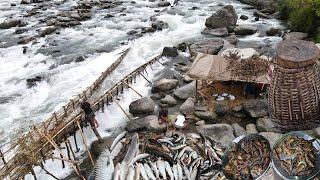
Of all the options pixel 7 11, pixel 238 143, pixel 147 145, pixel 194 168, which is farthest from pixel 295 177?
pixel 7 11

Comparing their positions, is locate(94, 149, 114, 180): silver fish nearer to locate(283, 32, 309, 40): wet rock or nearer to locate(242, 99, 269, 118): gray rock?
locate(242, 99, 269, 118): gray rock

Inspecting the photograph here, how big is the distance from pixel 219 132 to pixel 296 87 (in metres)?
4.07

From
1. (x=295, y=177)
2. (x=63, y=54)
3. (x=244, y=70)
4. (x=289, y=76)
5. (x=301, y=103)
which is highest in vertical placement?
(x=289, y=76)

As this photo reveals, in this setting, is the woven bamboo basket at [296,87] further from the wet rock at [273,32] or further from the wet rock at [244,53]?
the wet rock at [273,32]

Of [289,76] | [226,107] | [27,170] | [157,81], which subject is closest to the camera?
[289,76]

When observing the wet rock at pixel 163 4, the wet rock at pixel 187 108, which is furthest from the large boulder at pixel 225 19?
the wet rock at pixel 187 108

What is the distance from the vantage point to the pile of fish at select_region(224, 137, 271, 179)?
748 centimetres

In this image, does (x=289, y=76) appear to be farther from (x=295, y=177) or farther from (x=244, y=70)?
(x=244, y=70)

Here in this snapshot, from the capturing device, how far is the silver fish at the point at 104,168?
9.02m

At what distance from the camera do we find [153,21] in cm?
2294

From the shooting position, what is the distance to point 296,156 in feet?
22.4

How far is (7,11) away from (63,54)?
9993mm

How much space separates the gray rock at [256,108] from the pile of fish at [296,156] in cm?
512

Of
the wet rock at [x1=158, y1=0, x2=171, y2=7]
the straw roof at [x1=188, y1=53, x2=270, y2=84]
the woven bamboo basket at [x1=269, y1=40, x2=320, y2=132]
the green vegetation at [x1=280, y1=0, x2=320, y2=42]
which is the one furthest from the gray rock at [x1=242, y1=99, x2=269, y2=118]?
the wet rock at [x1=158, y1=0, x2=171, y2=7]
